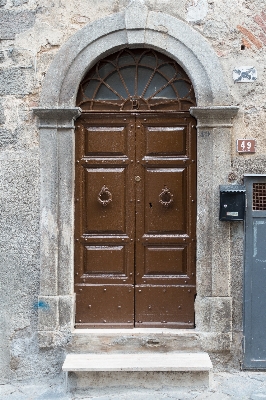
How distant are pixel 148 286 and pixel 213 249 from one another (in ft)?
2.55

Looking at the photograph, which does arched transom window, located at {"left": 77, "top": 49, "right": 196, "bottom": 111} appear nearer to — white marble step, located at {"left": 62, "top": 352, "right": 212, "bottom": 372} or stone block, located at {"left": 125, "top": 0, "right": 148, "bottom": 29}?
stone block, located at {"left": 125, "top": 0, "right": 148, "bottom": 29}

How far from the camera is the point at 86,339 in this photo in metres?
4.46

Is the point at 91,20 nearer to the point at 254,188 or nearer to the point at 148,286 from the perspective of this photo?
the point at 254,188

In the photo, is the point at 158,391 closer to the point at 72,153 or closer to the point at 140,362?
the point at 140,362

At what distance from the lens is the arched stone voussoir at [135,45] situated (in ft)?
14.5

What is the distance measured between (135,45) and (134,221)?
1.79 m

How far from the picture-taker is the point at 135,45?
14.8 feet

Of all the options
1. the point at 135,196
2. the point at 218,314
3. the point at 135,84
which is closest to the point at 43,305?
the point at 135,196

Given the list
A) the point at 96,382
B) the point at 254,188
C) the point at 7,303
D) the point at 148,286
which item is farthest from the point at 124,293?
the point at 254,188

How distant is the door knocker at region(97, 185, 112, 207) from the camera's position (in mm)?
4582

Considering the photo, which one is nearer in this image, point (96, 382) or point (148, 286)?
point (96, 382)

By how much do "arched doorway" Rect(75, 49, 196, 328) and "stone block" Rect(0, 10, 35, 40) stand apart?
0.80 m

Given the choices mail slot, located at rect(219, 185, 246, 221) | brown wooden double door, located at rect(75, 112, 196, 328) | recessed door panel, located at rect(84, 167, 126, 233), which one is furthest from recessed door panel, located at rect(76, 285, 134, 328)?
mail slot, located at rect(219, 185, 246, 221)

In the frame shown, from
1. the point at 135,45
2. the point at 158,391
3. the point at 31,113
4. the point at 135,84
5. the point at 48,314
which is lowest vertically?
the point at 158,391
